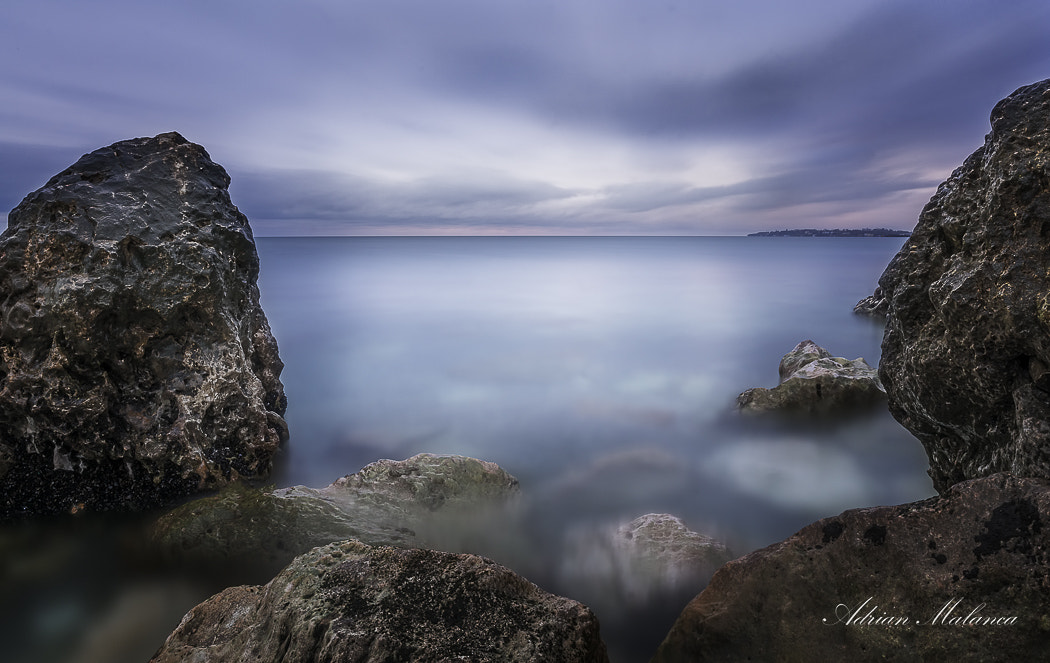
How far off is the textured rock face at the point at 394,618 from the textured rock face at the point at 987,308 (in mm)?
2674

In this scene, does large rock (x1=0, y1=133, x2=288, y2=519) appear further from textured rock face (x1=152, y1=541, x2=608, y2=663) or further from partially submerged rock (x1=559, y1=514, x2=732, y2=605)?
partially submerged rock (x1=559, y1=514, x2=732, y2=605)

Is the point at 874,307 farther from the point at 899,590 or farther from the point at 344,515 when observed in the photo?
the point at 344,515

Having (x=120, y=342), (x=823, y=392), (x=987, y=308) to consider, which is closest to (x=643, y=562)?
(x=987, y=308)

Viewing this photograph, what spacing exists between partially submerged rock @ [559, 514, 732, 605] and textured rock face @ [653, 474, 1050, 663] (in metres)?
1.48

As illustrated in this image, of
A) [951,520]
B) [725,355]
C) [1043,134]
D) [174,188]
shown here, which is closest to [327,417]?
[174,188]

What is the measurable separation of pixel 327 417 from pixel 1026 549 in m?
7.78

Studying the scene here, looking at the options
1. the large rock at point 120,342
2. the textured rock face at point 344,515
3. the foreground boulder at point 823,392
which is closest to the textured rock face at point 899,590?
the textured rock face at point 344,515

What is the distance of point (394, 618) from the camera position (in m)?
2.18

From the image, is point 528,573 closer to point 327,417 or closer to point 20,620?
point 20,620

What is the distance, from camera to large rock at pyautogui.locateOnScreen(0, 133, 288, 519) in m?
4.44

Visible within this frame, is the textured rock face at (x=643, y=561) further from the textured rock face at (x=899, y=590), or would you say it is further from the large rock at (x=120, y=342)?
the large rock at (x=120, y=342)

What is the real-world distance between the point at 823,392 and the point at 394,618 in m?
6.77

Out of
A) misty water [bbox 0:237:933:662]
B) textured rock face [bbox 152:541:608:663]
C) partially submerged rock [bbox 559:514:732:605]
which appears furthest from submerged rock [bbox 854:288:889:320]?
textured rock face [bbox 152:541:608:663]

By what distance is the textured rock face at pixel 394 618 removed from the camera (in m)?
2.10
